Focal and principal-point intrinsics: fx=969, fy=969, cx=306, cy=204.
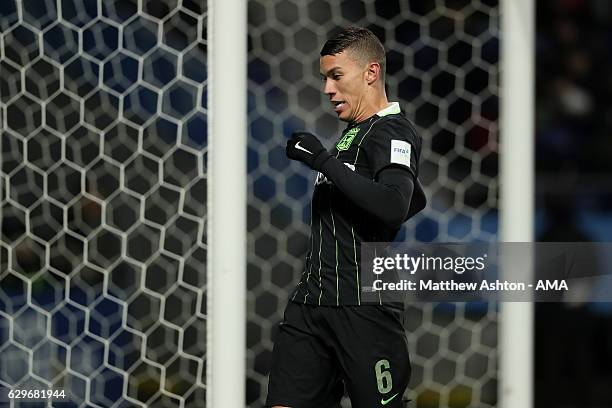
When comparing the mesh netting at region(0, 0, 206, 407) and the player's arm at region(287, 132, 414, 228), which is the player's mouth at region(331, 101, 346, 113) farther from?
the mesh netting at region(0, 0, 206, 407)

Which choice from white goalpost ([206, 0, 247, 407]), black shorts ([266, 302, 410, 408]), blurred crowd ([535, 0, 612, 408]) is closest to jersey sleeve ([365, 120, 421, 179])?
black shorts ([266, 302, 410, 408])

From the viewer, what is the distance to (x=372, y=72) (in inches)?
67.4

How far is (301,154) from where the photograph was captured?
157 centimetres

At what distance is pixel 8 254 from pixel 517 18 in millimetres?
1413

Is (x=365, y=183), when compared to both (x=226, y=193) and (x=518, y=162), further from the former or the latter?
(x=518, y=162)

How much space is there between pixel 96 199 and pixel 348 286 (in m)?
1.10

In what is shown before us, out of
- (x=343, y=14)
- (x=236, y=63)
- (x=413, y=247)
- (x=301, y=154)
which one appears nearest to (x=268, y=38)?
(x=343, y=14)

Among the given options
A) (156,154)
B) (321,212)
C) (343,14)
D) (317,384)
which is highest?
(343,14)

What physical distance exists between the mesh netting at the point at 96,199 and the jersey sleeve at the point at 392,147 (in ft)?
3.00

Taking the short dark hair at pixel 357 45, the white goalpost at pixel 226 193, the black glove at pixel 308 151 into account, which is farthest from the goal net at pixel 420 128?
the black glove at pixel 308 151

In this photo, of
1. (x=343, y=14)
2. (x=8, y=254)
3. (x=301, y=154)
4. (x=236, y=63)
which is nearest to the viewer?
(x=301, y=154)

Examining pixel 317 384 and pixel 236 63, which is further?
pixel 236 63

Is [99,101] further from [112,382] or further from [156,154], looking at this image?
[112,382]

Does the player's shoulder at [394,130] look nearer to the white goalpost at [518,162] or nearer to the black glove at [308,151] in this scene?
the black glove at [308,151]
